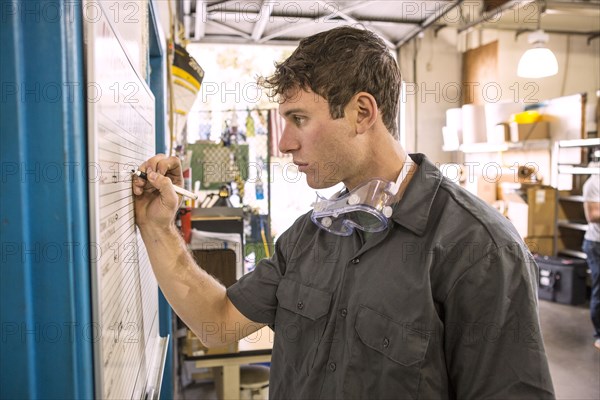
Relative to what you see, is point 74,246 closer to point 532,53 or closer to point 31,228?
point 31,228

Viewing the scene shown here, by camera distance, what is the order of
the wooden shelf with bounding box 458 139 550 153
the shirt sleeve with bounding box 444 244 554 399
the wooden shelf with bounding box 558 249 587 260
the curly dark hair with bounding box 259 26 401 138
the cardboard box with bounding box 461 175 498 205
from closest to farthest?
the shirt sleeve with bounding box 444 244 554 399 < the curly dark hair with bounding box 259 26 401 138 < the wooden shelf with bounding box 558 249 587 260 < the wooden shelf with bounding box 458 139 550 153 < the cardboard box with bounding box 461 175 498 205

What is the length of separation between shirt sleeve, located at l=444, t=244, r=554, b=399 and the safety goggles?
0.26m

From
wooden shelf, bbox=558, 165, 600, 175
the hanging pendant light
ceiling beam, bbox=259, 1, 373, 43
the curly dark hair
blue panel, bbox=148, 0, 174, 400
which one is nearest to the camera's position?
the curly dark hair

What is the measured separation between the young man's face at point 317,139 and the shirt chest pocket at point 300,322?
309 mm

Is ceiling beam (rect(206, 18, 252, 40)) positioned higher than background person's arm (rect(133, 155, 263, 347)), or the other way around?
ceiling beam (rect(206, 18, 252, 40))

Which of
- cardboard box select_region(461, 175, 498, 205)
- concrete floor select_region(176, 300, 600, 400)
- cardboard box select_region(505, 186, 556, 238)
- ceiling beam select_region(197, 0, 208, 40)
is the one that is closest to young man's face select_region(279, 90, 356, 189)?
concrete floor select_region(176, 300, 600, 400)

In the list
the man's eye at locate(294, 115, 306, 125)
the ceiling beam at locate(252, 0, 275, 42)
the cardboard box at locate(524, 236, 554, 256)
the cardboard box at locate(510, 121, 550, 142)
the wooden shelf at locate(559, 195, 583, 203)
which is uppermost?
the ceiling beam at locate(252, 0, 275, 42)

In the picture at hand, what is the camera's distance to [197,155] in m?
4.46

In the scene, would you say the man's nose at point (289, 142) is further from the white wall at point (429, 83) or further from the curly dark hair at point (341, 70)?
the white wall at point (429, 83)

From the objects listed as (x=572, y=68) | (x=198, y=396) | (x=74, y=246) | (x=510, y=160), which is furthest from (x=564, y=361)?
(x=572, y=68)

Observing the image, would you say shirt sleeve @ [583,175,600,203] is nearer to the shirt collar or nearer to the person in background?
the person in background

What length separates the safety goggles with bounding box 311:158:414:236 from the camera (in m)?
1.20

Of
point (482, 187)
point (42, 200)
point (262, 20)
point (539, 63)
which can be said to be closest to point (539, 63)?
point (539, 63)

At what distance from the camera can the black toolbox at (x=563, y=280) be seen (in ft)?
20.4
